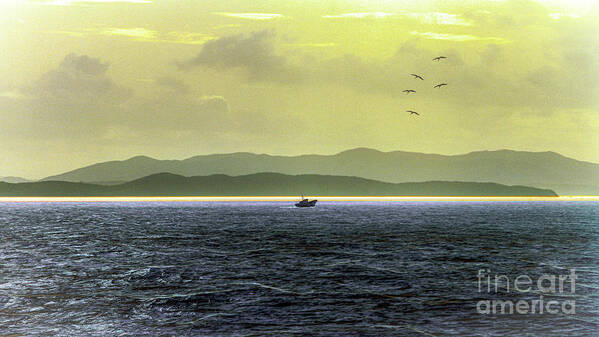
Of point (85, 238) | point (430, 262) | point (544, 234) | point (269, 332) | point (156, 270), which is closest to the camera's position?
point (269, 332)

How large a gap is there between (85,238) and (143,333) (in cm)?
7262

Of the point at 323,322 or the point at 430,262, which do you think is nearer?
the point at 323,322

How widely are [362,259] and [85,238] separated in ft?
174

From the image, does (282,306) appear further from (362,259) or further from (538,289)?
(362,259)

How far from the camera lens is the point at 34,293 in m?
43.1

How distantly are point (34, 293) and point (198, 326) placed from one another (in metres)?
16.4

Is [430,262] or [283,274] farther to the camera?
[430,262]

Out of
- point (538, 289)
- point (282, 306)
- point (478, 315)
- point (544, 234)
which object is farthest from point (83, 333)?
point (544, 234)

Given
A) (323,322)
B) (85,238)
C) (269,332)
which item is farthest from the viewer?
(85,238)

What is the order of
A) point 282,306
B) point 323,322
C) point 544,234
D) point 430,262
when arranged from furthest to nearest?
point 544,234 → point 430,262 → point 282,306 → point 323,322

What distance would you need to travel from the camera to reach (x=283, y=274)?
52.7m

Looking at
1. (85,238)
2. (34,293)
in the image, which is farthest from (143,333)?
(85,238)

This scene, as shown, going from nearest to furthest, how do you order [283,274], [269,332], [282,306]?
1. [269,332]
2. [282,306]
3. [283,274]

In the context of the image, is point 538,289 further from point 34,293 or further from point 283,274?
point 34,293
